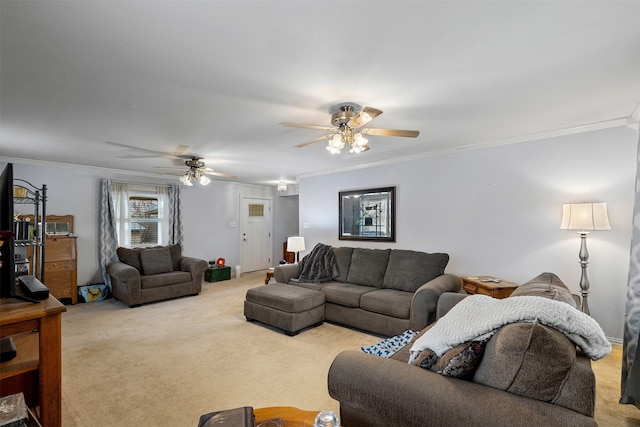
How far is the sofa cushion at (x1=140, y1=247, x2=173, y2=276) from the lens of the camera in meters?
5.05

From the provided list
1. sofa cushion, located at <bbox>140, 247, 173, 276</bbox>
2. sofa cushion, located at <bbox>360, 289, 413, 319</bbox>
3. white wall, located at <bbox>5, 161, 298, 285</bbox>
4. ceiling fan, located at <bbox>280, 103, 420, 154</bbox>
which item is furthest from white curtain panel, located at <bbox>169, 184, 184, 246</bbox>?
ceiling fan, located at <bbox>280, 103, 420, 154</bbox>

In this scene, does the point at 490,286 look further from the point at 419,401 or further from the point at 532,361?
the point at 419,401

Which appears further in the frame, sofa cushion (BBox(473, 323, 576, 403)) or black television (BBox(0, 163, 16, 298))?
black television (BBox(0, 163, 16, 298))

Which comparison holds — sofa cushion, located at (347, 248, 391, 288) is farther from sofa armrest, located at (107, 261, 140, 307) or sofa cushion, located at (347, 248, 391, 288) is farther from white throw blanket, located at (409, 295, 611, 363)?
sofa armrest, located at (107, 261, 140, 307)

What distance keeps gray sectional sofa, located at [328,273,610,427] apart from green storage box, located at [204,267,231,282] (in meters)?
5.52

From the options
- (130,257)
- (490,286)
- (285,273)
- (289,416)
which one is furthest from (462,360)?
(130,257)

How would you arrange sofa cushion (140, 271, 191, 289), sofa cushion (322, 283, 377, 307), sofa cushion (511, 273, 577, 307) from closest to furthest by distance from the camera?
sofa cushion (511, 273, 577, 307), sofa cushion (322, 283, 377, 307), sofa cushion (140, 271, 191, 289)

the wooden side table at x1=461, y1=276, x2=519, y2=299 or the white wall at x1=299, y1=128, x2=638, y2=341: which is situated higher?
the white wall at x1=299, y1=128, x2=638, y2=341

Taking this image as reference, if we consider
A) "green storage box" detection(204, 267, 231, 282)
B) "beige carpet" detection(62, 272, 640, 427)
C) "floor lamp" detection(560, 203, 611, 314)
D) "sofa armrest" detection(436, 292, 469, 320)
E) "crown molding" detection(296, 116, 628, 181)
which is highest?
"crown molding" detection(296, 116, 628, 181)

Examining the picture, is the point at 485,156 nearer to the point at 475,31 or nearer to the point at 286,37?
the point at 475,31

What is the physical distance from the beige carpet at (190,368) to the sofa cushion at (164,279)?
20.9 inches

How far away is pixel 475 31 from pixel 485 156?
2.61 m

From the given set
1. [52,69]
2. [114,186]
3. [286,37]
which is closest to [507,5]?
[286,37]

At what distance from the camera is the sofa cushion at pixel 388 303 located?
321 cm
